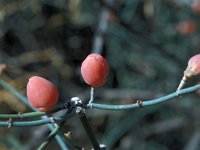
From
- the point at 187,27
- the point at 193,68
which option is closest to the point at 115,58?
the point at 187,27

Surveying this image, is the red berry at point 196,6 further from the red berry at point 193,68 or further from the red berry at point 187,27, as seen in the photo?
the red berry at point 193,68

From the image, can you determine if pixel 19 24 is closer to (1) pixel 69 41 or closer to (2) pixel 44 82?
(1) pixel 69 41

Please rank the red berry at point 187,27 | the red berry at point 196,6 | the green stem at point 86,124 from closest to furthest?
the green stem at point 86,124 → the red berry at point 196,6 → the red berry at point 187,27

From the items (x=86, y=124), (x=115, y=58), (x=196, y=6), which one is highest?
(x=115, y=58)

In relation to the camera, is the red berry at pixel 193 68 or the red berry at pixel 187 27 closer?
the red berry at pixel 193 68

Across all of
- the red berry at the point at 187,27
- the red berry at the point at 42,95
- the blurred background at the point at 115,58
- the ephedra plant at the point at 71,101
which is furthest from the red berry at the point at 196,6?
the red berry at the point at 42,95

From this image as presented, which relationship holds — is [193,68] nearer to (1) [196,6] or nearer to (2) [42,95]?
(2) [42,95]
